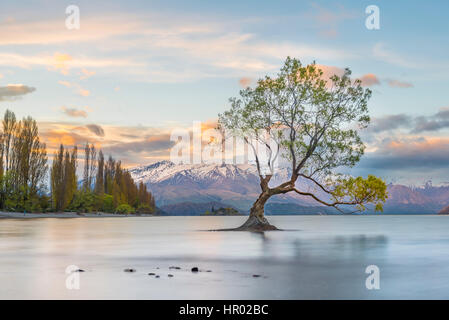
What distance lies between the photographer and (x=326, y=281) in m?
16.6

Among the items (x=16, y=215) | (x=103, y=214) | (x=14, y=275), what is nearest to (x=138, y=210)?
(x=103, y=214)

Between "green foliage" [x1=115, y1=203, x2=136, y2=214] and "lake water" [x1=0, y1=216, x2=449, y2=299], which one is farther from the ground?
"lake water" [x1=0, y1=216, x2=449, y2=299]

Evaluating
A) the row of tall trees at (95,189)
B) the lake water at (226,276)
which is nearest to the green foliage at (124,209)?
the row of tall trees at (95,189)

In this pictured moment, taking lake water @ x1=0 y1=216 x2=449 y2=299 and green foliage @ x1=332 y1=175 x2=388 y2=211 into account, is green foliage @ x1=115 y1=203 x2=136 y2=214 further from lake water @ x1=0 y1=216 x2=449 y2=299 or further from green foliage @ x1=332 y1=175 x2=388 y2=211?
lake water @ x1=0 y1=216 x2=449 y2=299

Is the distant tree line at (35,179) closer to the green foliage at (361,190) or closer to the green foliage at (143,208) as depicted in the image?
the green foliage at (143,208)

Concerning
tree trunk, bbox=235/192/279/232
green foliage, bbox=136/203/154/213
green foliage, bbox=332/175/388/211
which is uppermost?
green foliage, bbox=332/175/388/211

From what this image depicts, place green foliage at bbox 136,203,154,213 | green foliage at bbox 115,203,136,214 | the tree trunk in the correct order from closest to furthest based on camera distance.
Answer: the tree trunk
green foliage at bbox 115,203,136,214
green foliage at bbox 136,203,154,213

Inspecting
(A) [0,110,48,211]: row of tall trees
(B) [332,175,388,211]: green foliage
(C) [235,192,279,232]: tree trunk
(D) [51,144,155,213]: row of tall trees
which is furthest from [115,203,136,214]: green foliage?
(B) [332,175,388,211]: green foliage

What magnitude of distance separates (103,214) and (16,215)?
4567 centimetres

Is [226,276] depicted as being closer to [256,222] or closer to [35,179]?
[256,222]

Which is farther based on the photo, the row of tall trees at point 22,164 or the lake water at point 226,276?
the row of tall trees at point 22,164

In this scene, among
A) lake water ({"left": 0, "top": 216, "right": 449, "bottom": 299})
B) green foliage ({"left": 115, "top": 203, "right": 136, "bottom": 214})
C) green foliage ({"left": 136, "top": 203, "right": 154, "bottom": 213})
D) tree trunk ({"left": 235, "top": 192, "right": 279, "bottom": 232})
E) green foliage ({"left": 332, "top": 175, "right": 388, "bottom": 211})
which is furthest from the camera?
green foliage ({"left": 136, "top": 203, "right": 154, "bottom": 213})
